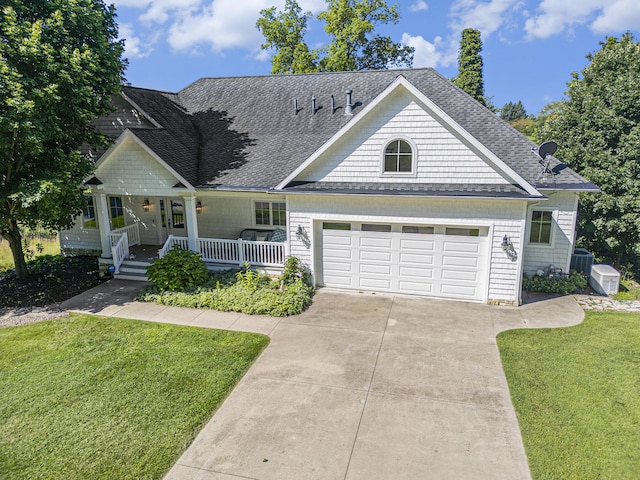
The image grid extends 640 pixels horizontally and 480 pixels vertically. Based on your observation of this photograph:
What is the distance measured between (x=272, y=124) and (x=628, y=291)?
1402 centimetres

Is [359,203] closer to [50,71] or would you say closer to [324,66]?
[50,71]

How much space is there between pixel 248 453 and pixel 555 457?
463 cm

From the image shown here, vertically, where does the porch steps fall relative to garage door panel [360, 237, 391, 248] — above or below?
below

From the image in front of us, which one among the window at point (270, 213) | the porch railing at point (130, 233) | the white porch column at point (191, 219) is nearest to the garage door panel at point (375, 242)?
the window at point (270, 213)

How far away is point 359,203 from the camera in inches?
500

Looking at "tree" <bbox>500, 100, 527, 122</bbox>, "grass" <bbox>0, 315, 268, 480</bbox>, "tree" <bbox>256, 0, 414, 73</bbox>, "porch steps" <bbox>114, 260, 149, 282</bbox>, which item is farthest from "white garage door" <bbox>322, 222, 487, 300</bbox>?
"tree" <bbox>500, 100, 527, 122</bbox>

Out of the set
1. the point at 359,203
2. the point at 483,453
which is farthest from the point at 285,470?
the point at 359,203

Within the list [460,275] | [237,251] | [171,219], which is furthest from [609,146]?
[171,219]

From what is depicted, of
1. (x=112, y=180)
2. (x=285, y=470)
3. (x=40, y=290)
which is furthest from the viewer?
(x=112, y=180)

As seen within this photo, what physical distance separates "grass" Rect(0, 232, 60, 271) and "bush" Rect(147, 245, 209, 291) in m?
7.27

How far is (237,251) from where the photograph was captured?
1476cm

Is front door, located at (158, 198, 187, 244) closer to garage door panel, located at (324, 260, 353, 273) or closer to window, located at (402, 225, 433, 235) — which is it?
garage door panel, located at (324, 260, 353, 273)

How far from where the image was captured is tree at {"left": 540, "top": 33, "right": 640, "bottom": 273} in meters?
15.5

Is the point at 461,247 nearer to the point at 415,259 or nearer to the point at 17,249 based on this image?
the point at 415,259
